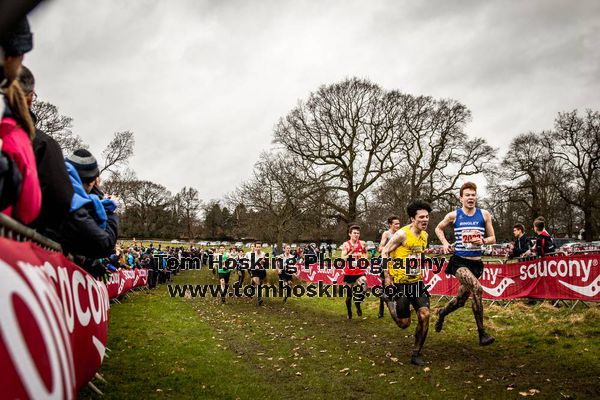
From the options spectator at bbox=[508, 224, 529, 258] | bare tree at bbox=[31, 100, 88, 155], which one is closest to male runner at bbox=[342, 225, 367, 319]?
spectator at bbox=[508, 224, 529, 258]

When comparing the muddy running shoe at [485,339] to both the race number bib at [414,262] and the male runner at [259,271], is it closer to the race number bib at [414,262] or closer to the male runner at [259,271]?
the race number bib at [414,262]

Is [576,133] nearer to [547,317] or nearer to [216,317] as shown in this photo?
[547,317]

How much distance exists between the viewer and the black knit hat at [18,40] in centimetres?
192

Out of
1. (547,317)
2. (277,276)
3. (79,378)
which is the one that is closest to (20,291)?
(79,378)

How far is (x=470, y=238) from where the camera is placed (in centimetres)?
644

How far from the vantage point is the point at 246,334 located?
8.74 metres

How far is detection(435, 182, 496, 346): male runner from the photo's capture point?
6.30 meters

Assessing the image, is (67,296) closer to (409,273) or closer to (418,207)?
(409,273)

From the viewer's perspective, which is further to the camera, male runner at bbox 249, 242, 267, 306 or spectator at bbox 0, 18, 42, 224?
male runner at bbox 249, 242, 267, 306

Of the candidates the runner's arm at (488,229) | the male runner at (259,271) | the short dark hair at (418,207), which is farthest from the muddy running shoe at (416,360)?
the male runner at (259,271)

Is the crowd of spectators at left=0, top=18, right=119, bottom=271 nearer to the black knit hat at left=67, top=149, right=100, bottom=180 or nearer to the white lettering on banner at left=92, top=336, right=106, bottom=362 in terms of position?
the black knit hat at left=67, top=149, right=100, bottom=180

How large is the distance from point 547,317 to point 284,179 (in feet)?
88.5

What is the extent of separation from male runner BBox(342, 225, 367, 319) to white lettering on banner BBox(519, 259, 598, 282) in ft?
13.9

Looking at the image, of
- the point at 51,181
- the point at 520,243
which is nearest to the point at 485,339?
the point at 51,181
